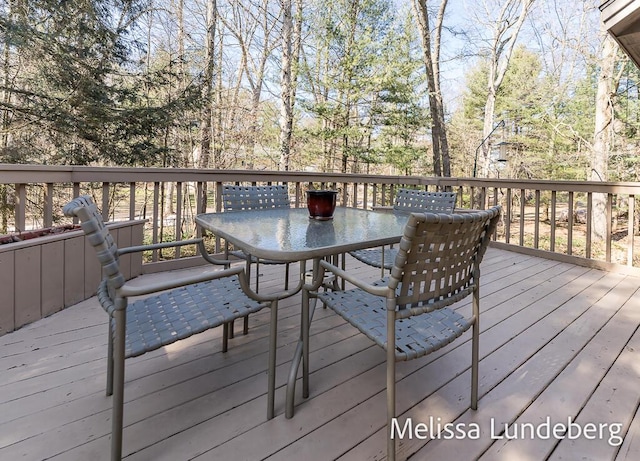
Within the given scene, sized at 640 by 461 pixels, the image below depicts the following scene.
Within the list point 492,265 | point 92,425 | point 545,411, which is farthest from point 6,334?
point 492,265

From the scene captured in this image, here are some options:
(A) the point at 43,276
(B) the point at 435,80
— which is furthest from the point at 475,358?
(B) the point at 435,80

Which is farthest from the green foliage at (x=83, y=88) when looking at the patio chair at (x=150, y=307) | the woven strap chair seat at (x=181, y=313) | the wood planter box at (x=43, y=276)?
the woven strap chair seat at (x=181, y=313)

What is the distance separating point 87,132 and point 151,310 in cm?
497

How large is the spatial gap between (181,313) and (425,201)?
77.8 inches

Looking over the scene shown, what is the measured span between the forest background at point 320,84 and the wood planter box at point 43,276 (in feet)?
12.0

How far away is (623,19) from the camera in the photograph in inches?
101

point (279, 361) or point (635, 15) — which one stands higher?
point (635, 15)

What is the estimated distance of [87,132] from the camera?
518 centimetres

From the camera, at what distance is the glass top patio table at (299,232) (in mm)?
1254

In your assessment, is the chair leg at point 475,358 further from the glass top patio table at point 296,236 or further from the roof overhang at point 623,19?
the roof overhang at point 623,19

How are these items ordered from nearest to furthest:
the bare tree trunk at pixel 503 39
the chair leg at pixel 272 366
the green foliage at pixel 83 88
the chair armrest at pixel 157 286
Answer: the chair armrest at pixel 157 286, the chair leg at pixel 272 366, the green foliage at pixel 83 88, the bare tree trunk at pixel 503 39

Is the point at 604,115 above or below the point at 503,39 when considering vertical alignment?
below

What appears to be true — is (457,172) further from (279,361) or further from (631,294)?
(279,361)

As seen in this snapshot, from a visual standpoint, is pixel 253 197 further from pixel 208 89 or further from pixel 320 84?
pixel 320 84
